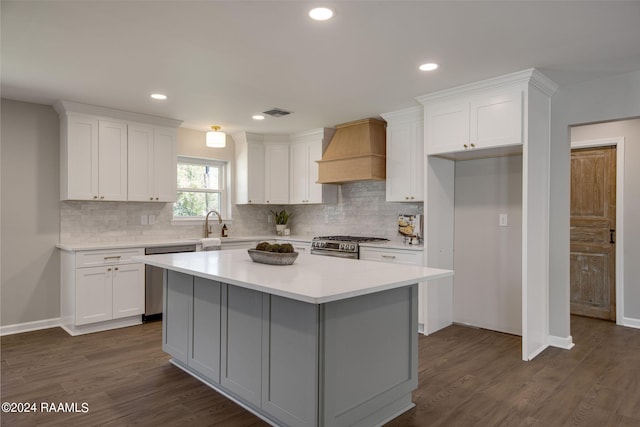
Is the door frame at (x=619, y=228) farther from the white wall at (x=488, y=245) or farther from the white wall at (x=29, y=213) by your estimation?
the white wall at (x=29, y=213)

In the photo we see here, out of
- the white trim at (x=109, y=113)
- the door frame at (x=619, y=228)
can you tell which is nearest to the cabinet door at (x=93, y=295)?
the white trim at (x=109, y=113)

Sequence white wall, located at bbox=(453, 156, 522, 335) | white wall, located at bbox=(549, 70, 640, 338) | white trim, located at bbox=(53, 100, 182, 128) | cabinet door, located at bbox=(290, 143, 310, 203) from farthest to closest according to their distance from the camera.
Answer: cabinet door, located at bbox=(290, 143, 310, 203), white trim, located at bbox=(53, 100, 182, 128), white wall, located at bbox=(453, 156, 522, 335), white wall, located at bbox=(549, 70, 640, 338)

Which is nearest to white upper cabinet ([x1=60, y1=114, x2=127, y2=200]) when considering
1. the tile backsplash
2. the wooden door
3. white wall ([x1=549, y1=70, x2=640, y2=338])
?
the tile backsplash

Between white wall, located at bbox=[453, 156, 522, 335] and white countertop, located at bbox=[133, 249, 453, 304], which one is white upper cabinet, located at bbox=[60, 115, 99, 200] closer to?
white countertop, located at bbox=[133, 249, 453, 304]

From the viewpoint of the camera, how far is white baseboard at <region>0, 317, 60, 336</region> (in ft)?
13.6

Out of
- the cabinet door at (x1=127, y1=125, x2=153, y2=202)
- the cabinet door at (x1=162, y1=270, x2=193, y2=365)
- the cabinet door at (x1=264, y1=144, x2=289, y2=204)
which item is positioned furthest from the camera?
the cabinet door at (x1=264, y1=144, x2=289, y2=204)

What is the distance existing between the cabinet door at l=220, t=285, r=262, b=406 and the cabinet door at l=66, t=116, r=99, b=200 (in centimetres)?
272

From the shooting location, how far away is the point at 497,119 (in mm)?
3533

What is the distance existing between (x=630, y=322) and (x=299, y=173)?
14.5 ft

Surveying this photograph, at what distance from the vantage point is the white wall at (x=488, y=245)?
4.09 m

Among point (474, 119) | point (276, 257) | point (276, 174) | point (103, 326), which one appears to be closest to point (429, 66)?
point (474, 119)

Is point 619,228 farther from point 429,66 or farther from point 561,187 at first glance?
point 429,66

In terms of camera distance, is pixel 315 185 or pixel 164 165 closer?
pixel 164 165

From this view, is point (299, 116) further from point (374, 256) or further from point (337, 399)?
point (337, 399)
